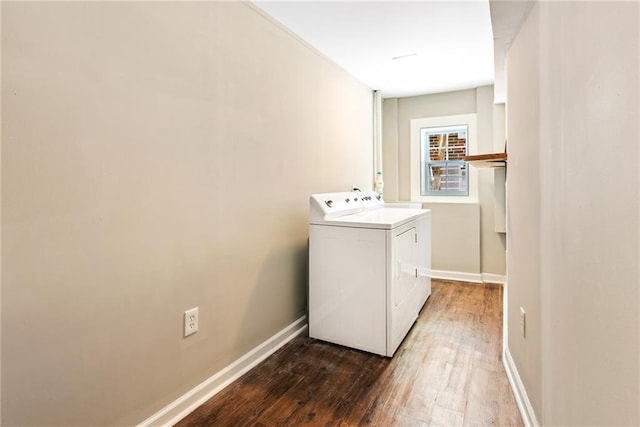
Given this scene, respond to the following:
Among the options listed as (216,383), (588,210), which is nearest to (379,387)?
(216,383)

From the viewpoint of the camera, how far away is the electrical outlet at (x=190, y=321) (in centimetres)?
171

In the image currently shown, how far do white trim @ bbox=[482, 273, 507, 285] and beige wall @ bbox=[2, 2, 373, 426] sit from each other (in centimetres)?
266

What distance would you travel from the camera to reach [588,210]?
2.58ft

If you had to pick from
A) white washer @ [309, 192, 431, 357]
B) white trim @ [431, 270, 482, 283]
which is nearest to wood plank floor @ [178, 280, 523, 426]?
white washer @ [309, 192, 431, 357]

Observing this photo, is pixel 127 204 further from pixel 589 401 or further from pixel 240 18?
pixel 589 401

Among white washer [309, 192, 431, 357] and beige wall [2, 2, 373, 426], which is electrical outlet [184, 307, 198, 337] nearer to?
beige wall [2, 2, 373, 426]

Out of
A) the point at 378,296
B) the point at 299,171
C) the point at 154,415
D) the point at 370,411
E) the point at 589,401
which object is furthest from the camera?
the point at 299,171

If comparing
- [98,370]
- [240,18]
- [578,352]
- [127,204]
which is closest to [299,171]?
[240,18]

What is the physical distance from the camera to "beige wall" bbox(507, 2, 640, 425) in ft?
2.02

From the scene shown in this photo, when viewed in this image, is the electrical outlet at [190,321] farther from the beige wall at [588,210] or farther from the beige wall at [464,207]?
the beige wall at [464,207]

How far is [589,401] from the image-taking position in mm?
774

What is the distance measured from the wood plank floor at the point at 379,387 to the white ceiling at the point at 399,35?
2240mm

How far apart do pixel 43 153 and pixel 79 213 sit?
234 millimetres

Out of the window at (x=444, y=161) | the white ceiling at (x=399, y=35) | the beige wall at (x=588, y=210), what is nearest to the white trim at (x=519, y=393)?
the beige wall at (x=588, y=210)
